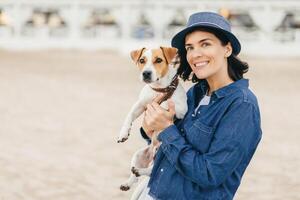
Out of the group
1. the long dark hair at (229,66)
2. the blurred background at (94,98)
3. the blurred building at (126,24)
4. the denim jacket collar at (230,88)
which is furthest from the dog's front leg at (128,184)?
the blurred building at (126,24)

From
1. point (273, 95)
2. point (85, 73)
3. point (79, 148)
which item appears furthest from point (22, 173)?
point (85, 73)

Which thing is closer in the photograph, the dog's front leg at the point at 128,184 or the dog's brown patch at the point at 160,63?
the dog's brown patch at the point at 160,63

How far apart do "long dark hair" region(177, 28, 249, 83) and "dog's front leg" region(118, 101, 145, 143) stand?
0.39m

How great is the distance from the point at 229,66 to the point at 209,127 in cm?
36

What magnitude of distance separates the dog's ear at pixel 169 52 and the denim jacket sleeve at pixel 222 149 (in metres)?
0.63

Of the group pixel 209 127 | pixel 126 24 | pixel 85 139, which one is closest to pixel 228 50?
pixel 209 127

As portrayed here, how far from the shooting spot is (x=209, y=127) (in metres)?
2.58

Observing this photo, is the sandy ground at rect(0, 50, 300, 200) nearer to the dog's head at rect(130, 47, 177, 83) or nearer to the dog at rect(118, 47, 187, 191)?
the dog at rect(118, 47, 187, 191)

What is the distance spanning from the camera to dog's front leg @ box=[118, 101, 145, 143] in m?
3.34

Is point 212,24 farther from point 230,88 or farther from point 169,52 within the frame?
point 169,52

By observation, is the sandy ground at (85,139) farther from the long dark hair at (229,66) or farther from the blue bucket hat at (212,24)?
the blue bucket hat at (212,24)

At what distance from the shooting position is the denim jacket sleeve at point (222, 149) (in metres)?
2.50

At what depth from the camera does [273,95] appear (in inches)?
Result: 627

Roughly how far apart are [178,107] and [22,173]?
4331mm
